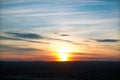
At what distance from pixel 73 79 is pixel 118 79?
1.92 m

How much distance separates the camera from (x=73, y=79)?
1314 cm

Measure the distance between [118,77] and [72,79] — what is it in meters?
2.00

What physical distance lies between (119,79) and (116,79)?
0.17 metres

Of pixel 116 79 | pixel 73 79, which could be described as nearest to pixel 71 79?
pixel 73 79

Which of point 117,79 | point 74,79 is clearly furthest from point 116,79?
point 74,79

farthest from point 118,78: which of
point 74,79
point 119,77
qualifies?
point 74,79

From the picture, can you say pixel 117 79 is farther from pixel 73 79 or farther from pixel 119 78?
pixel 73 79

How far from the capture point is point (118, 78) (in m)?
13.0

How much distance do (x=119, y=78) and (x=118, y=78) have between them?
135mm

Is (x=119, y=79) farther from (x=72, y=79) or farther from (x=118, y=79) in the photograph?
(x=72, y=79)

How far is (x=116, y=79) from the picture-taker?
12.6 m

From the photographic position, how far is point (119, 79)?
12.6 m

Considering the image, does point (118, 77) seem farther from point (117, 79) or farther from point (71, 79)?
point (71, 79)

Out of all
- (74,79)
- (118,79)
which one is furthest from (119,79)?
(74,79)
